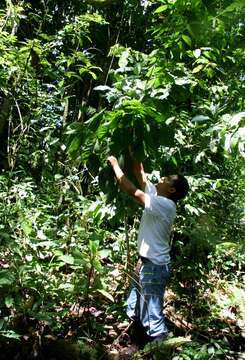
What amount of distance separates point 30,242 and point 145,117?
1.31 metres

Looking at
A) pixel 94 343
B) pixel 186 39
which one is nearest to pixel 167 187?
pixel 186 39

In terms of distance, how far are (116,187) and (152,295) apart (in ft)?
2.79

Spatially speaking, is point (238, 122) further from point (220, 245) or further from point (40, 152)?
point (40, 152)

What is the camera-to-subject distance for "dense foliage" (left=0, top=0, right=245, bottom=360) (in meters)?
3.09

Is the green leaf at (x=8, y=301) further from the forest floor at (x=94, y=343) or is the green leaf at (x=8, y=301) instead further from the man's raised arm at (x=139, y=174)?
the man's raised arm at (x=139, y=174)

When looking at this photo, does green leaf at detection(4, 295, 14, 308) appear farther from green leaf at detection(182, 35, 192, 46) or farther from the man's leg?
green leaf at detection(182, 35, 192, 46)

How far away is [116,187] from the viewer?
3457 mm

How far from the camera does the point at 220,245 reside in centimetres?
425

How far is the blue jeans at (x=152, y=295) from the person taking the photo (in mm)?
3328

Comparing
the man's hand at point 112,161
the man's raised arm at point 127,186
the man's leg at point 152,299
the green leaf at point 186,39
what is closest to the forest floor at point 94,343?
the man's leg at point 152,299

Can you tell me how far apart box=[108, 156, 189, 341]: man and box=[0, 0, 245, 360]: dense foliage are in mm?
177

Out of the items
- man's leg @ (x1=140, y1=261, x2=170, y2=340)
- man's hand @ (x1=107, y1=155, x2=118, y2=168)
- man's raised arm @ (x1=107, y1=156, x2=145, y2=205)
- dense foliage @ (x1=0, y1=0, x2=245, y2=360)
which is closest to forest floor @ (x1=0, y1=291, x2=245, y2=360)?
dense foliage @ (x1=0, y1=0, x2=245, y2=360)

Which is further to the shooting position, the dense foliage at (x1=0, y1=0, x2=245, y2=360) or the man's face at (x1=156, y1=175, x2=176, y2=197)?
the man's face at (x1=156, y1=175, x2=176, y2=197)

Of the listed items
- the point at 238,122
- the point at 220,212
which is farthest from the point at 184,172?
the point at 238,122
